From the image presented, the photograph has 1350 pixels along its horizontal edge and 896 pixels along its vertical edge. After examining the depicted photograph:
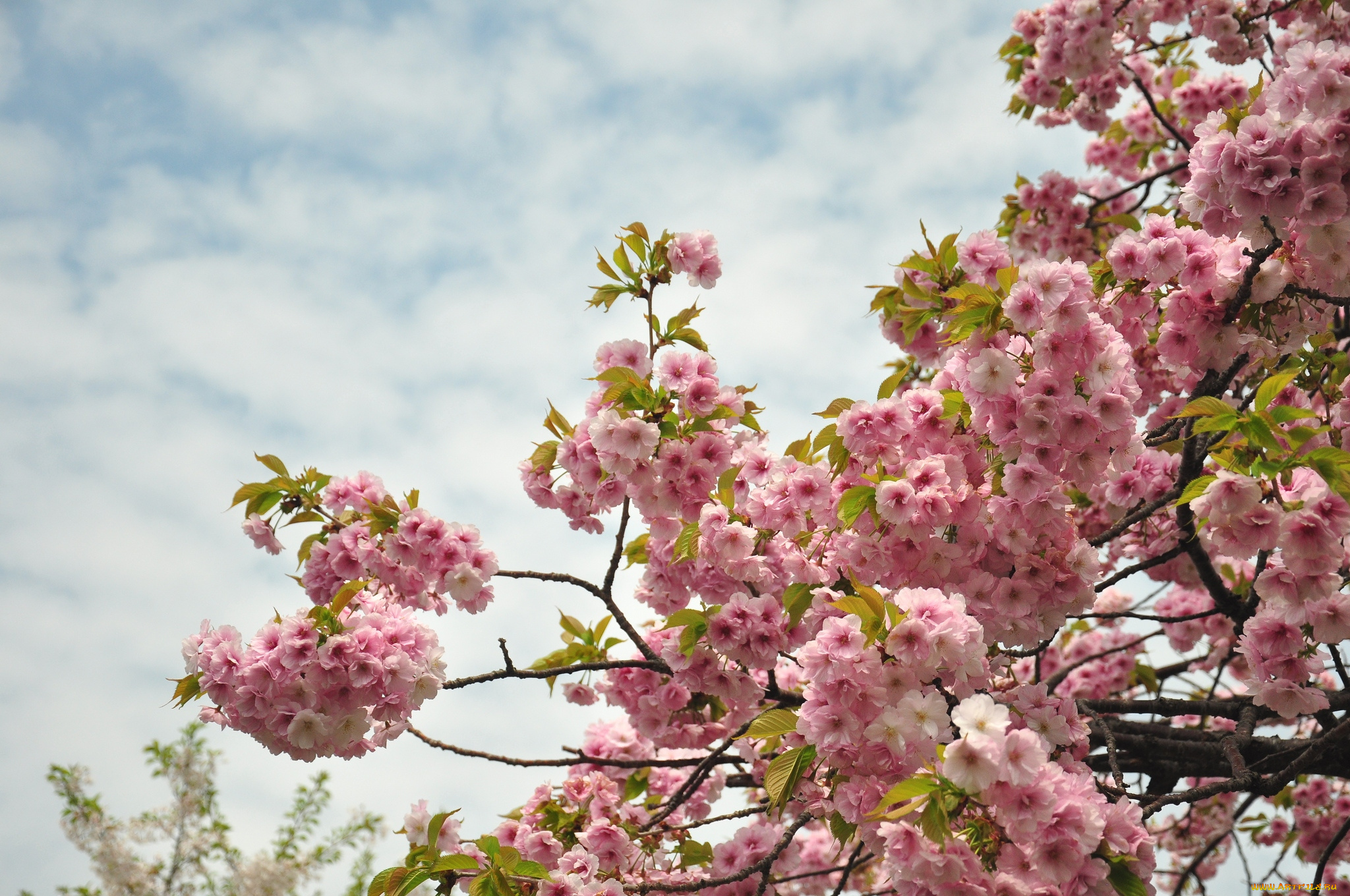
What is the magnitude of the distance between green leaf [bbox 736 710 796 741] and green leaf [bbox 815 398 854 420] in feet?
3.59

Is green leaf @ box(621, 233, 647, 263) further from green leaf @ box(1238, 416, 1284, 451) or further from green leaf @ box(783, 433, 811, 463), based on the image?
green leaf @ box(1238, 416, 1284, 451)

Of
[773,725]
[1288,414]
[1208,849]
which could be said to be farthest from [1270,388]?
[1208,849]

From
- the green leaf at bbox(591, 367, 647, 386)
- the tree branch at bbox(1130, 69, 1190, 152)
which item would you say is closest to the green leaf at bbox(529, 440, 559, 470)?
the green leaf at bbox(591, 367, 647, 386)

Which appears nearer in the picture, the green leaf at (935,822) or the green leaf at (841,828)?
the green leaf at (935,822)

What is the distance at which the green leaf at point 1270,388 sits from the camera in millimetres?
2367

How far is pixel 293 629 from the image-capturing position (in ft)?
9.61

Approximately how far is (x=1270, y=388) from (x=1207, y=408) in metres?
0.21

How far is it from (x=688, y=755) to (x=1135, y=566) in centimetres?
266

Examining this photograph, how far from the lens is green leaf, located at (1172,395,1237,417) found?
2326 millimetres

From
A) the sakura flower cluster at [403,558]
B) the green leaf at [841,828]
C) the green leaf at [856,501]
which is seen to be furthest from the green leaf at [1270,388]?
the sakura flower cluster at [403,558]

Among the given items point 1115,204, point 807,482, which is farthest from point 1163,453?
point 1115,204

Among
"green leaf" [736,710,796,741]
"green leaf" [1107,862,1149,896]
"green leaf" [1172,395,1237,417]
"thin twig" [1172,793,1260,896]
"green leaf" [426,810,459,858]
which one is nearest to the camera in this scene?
"green leaf" [1107,862,1149,896]

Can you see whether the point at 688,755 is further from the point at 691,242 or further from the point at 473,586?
the point at 691,242

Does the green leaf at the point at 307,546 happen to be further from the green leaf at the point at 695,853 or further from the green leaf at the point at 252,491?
the green leaf at the point at 695,853
